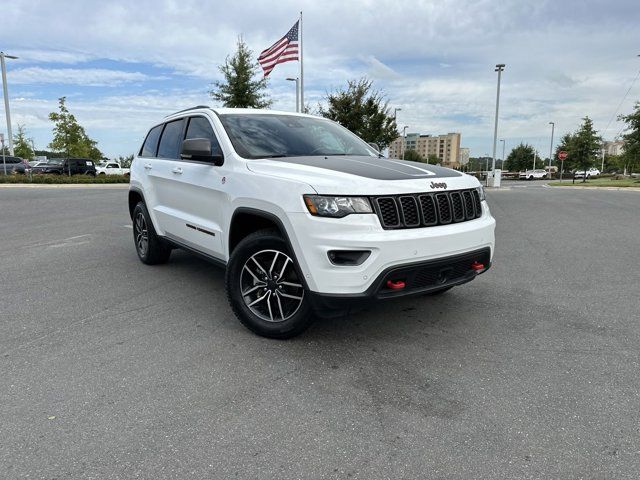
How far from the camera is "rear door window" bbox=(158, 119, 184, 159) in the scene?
524 cm

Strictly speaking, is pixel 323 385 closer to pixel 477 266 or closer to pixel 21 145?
pixel 477 266

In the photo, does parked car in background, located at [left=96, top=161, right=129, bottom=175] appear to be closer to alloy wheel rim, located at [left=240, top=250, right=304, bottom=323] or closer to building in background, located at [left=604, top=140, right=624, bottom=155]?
alloy wheel rim, located at [left=240, top=250, right=304, bottom=323]

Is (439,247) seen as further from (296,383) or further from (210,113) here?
(210,113)

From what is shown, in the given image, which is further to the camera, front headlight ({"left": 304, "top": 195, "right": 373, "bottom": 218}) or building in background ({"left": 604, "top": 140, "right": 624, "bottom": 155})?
building in background ({"left": 604, "top": 140, "right": 624, "bottom": 155})

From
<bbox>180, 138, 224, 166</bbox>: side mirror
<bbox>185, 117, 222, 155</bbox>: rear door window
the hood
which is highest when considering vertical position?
<bbox>185, 117, 222, 155</bbox>: rear door window

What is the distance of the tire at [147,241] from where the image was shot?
5839 mm

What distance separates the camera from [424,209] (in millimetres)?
3430

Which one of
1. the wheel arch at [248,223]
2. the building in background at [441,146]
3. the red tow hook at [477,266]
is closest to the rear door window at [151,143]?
the wheel arch at [248,223]

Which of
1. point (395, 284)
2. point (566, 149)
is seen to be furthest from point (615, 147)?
point (395, 284)

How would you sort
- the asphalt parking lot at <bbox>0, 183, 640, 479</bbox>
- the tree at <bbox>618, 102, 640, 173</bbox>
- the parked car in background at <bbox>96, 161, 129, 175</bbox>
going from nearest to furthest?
the asphalt parking lot at <bbox>0, 183, 640, 479</bbox>
the tree at <bbox>618, 102, 640, 173</bbox>
the parked car in background at <bbox>96, 161, 129, 175</bbox>

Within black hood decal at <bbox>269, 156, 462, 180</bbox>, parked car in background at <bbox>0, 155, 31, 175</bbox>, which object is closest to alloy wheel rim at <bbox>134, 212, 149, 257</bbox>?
black hood decal at <bbox>269, 156, 462, 180</bbox>

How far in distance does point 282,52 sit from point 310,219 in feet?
60.2

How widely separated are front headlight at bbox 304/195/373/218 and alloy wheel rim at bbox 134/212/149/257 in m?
3.52

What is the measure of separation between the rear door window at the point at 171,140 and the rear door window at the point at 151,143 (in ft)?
0.61
